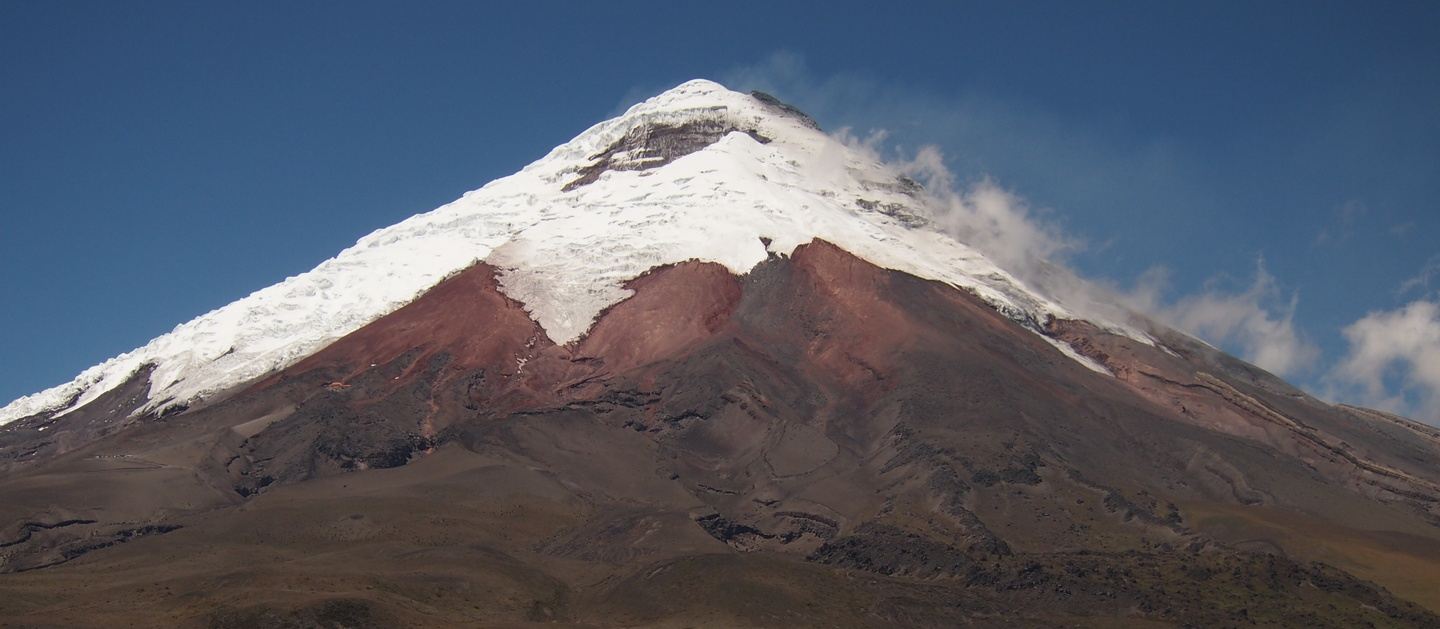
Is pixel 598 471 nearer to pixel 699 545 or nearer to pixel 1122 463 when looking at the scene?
pixel 699 545

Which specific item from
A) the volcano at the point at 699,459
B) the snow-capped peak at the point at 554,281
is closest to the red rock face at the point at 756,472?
the volcano at the point at 699,459

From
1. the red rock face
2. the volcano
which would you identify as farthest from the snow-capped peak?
the red rock face

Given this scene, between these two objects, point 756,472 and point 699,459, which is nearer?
point 756,472

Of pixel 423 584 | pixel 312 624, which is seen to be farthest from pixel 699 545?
pixel 312 624

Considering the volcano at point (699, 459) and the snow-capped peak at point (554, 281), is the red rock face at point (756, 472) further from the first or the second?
the snow-capped peak at point (554, 281)

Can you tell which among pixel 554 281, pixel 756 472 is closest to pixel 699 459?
pixel 756 472

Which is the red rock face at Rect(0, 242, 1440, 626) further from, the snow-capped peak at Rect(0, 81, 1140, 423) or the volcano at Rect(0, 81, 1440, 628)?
the snow-capped peak at Rect(0, 81, 1140, 423)

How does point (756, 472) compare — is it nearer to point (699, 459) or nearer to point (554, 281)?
point (699, 459)
